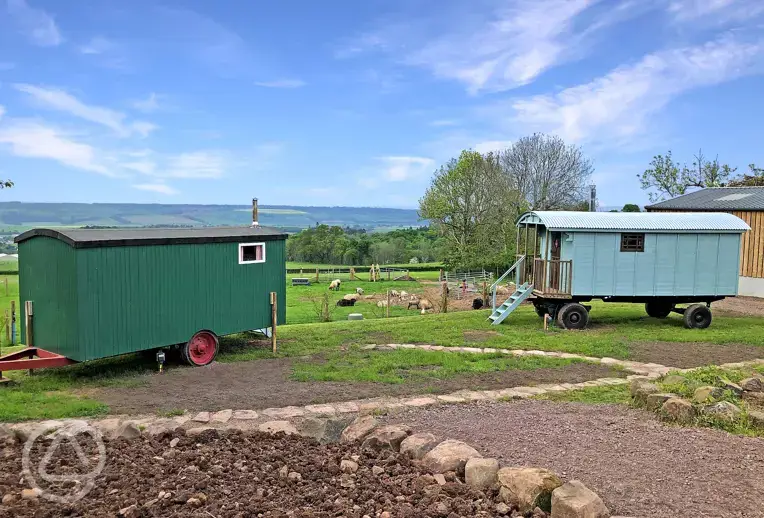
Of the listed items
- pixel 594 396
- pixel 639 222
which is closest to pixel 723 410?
pixel 594 396

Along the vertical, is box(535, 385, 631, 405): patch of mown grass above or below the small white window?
below

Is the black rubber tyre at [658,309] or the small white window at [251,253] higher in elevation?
the small white window at [251,253]

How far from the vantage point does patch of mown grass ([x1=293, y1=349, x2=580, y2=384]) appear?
10102 mm

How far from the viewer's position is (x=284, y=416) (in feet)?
26.1

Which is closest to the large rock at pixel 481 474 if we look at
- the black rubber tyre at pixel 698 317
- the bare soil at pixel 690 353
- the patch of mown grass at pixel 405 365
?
the patch of mown grass at pixel 405 365

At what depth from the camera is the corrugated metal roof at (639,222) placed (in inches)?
615

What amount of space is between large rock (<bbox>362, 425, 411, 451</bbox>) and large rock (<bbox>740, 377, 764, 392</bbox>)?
5.11 m

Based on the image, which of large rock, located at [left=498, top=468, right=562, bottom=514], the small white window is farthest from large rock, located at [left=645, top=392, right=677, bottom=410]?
the small white window

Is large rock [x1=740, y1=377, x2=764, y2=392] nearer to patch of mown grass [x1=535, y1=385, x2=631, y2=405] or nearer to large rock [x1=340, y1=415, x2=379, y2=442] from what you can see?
patch of mown grass [x1=535, y1=385, x2=631, y2=405]

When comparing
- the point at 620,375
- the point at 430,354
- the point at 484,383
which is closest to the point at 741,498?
the point at 484,383

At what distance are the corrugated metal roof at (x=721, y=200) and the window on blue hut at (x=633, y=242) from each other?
10.6 metres

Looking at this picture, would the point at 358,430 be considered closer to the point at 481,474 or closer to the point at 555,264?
the point at 481,474

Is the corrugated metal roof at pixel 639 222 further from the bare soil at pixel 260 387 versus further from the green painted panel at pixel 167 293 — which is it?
the green painted panel at pixel 167 293

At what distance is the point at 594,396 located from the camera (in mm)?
8930
